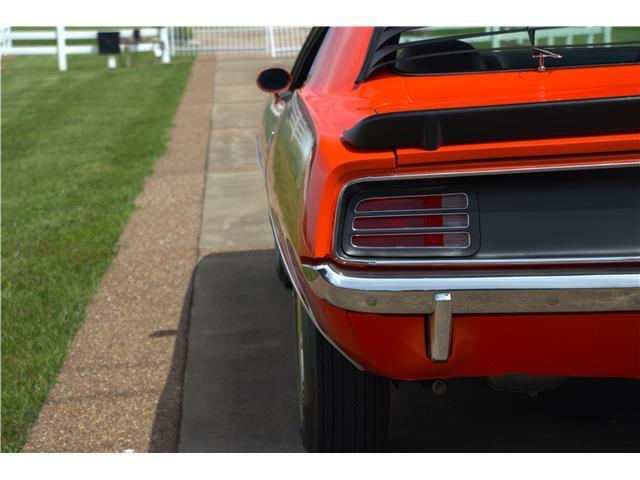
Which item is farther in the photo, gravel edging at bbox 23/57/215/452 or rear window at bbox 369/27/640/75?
gravel edging at bbox 23/57/215/452

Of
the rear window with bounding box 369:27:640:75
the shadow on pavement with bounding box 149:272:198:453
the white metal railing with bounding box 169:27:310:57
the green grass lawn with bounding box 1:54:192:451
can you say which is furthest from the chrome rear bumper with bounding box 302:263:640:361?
the white metal railing with bounding box 169:27:310:57

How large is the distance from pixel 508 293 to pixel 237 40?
24.2 meters

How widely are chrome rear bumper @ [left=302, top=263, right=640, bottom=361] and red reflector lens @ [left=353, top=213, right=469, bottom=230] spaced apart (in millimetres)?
158

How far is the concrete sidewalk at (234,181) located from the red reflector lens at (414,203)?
4.07 metres

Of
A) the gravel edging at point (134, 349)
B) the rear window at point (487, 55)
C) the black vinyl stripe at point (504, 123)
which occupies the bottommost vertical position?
the gravel edging at point (134, 349)

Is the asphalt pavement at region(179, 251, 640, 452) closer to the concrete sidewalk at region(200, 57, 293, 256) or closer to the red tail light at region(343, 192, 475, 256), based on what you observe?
the red tail light at region(343, 192, 475, 256)

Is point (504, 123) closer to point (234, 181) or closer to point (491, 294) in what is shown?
Result: point (491, 294)

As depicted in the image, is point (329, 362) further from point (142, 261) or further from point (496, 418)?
point (142, 261)

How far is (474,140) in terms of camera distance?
2740 mm

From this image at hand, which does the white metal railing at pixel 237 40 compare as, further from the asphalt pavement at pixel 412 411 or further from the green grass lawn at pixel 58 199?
the asphalt pavement at pixel 412 411

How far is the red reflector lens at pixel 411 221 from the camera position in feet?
9.23

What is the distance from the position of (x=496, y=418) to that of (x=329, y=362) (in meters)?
1.09

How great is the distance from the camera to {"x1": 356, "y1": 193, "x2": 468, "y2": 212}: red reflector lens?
2818mm

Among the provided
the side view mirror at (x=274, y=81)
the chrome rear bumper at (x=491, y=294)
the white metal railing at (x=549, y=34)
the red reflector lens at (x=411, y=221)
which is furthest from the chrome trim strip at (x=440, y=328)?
the side view mirror at (x=274, y=81)
